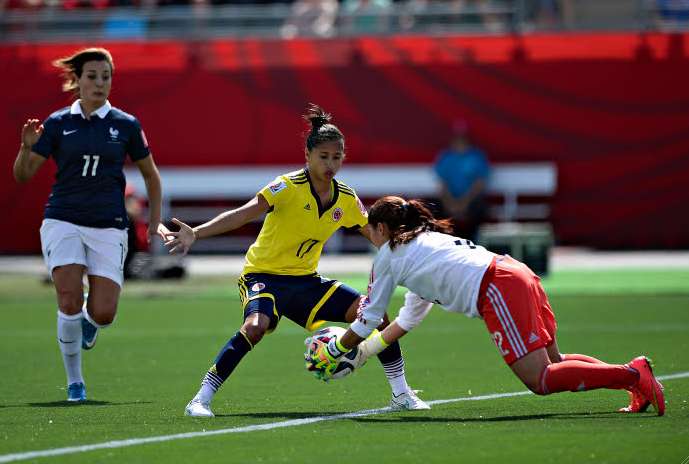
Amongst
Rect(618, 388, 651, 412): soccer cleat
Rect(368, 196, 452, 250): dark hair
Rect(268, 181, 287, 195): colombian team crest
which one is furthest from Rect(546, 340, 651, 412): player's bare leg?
Rect(268, 181, 287, 195): colombian team crest

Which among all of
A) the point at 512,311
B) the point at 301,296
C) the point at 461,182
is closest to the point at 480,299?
the point at 512,311

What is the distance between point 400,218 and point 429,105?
62.5ft

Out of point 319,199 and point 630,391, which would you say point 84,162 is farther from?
point 630,391

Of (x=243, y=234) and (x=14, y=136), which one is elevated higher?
(x=14, y=136)

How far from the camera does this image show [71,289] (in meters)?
9.80

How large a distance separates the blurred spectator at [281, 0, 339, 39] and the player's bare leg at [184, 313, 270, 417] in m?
19.3

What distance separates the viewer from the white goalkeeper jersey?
839 cm

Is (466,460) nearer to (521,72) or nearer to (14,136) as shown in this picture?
(521,72)

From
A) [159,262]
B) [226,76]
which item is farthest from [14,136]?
[159,262]

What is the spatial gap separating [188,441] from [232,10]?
21.3m

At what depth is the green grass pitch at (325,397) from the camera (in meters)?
7.13

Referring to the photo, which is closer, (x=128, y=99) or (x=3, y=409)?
(x=3, y=409)

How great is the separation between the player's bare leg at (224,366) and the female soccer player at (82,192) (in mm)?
1311

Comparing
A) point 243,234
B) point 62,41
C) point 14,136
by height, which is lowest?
point 243,234
